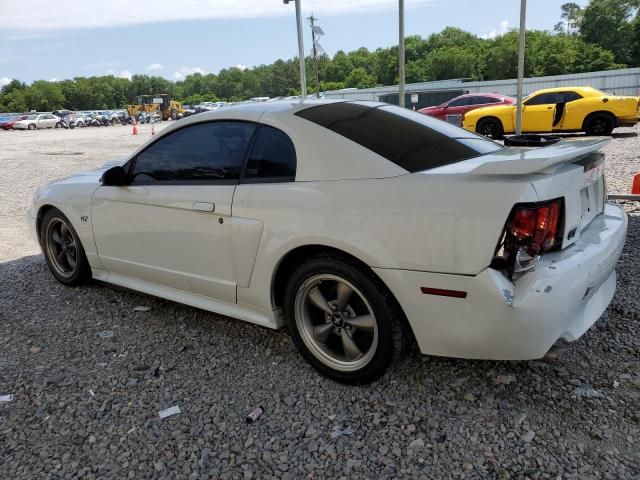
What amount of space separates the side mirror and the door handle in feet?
2.69

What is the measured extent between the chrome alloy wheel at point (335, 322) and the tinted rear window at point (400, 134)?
2.43 ft

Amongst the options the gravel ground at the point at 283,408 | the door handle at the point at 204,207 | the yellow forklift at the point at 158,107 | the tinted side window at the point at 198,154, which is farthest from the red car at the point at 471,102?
the yellow forklift at the point at 158,107

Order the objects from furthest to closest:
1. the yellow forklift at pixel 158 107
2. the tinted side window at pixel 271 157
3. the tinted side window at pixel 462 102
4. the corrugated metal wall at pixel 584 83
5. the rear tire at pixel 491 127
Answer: the yellow forklift at pixel 158 107 → the corrugated metal wall at pixel 584 83 → the tinted side window at pixel 462 102 → the rear tire at pixel 491 127 → the tinted side window at pixel 271 157

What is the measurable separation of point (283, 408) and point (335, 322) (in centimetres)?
53

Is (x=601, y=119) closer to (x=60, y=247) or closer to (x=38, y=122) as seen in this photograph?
(x=60, y=247)

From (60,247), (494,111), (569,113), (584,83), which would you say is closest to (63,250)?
(60,247)

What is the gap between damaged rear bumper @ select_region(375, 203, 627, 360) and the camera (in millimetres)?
2281

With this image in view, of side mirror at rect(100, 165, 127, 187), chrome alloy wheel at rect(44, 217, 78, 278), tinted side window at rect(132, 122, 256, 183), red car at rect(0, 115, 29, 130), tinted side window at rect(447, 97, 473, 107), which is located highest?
tinted side window at rect(132, 122, 256, 183)

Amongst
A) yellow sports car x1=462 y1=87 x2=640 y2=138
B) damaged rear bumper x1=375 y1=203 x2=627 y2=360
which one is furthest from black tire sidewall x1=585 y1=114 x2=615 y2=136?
damaged rear bumper x1=375 y1=203 x2=627 y2=360

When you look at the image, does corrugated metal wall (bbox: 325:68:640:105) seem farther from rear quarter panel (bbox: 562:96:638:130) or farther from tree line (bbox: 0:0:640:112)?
tree line (bbox: 0:0:640:112)

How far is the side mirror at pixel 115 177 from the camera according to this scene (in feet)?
12.1

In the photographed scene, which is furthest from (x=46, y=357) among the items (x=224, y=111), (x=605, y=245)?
(x=605, y=245)

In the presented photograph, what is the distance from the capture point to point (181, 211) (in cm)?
332

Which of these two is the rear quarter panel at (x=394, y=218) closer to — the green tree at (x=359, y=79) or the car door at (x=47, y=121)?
the car door at (x=47, y=121)
